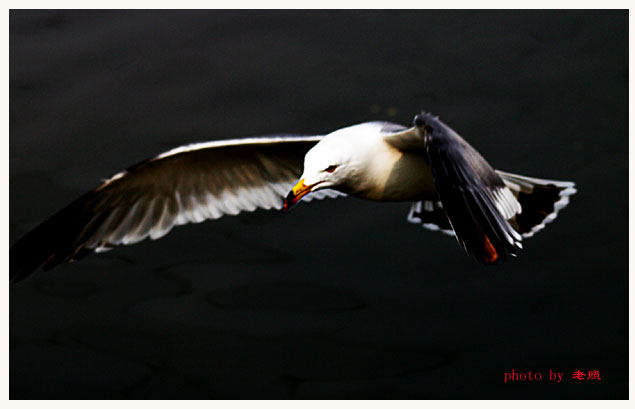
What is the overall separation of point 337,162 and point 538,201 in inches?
34.0

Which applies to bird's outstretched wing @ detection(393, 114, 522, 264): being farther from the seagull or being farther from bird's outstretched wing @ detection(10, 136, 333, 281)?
bird's outstretched wing @ detection(10, 136, 333, 281)

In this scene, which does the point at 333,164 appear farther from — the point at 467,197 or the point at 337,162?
the point at 467,197

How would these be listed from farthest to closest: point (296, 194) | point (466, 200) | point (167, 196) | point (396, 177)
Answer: point (167, 196)
point (396, 177)
point (296, 194)
point (466, 200)

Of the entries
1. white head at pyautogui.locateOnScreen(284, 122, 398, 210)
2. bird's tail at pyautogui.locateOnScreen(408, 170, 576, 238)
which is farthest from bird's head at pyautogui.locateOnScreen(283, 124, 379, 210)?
bird's tail at pyautogui.locateOnScreen(408, 170, 576, 238)

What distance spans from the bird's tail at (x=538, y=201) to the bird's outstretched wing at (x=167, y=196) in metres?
0.61

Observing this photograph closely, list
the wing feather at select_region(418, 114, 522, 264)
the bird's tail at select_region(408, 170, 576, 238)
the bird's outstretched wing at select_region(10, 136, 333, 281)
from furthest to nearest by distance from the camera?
the bird's tail at select_region(408, 170, 576, 238), the bird's outstretched wing at select_region(10, 136, 333, 281), the wing feather at select_region(418, 114, 522, 264)

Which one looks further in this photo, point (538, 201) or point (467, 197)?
point (538, 201)

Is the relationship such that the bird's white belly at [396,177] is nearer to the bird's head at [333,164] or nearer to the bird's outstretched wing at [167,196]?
the bird's head at [333,164]

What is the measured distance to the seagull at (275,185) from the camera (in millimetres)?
1744

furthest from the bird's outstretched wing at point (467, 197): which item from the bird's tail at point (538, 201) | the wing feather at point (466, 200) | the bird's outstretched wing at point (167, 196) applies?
the bird's tail at point (538, 201)

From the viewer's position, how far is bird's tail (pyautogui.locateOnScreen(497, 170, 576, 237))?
2.28 m

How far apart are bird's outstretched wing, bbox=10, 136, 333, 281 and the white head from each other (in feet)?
0.78

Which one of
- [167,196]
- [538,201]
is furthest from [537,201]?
[167,196]

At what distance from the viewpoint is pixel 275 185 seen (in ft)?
7.57
